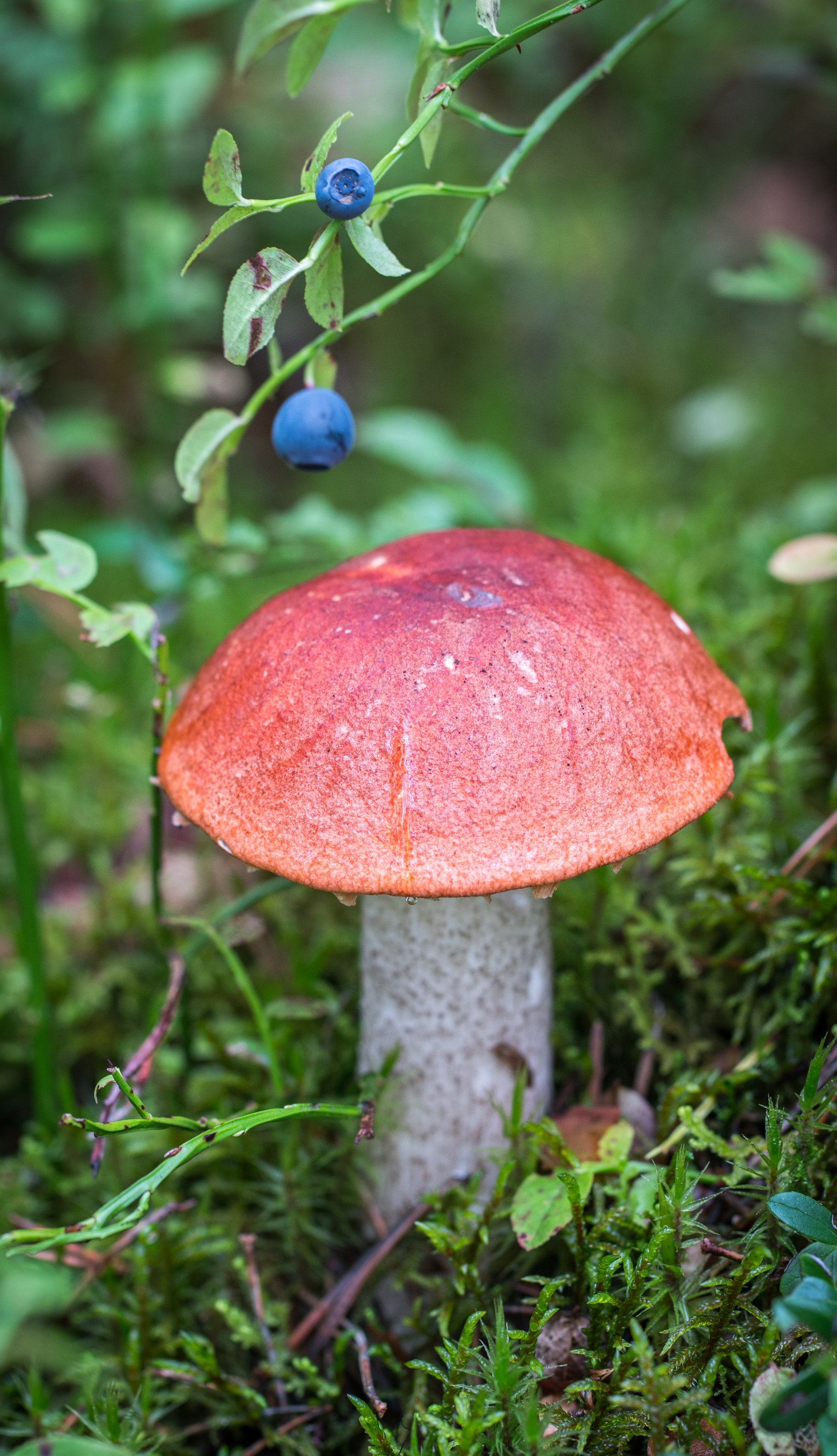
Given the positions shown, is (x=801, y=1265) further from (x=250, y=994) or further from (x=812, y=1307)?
(x=250, y=994)

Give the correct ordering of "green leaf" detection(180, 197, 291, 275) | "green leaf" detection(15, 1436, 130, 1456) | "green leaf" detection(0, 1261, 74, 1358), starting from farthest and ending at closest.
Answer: "green leaf" detection(180, 197, 291, 275), "green leaf" detection(15, 1436, 130, 1456), "green leaf" detection(0, 1261, 74, 1358)

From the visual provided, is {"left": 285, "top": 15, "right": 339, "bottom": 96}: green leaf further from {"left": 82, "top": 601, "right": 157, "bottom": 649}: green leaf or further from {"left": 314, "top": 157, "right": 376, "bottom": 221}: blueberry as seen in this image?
{"left": 82, "top": 601, "right": 157, "bottom": 649}: green leaf

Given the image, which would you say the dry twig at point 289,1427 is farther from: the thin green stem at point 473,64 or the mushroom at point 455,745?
the thin green stem at point 473,64

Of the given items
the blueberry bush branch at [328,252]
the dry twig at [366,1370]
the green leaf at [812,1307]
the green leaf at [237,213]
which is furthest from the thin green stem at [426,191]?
the dry twig at [366,1370]

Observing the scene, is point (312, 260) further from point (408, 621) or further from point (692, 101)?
point (692, 101)

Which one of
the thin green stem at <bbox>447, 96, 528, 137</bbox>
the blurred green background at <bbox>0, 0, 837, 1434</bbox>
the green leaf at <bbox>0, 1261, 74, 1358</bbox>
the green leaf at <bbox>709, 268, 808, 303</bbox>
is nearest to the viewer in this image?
the green leaf at <bbox>0, 1261, 74, 1358</bbox>

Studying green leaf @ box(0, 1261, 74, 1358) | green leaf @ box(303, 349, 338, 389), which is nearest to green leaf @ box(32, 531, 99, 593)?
green leaf @ box(303, 349, 338, 389)

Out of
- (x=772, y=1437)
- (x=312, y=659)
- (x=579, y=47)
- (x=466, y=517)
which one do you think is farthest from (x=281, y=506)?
A: (x=772, y=1437)
